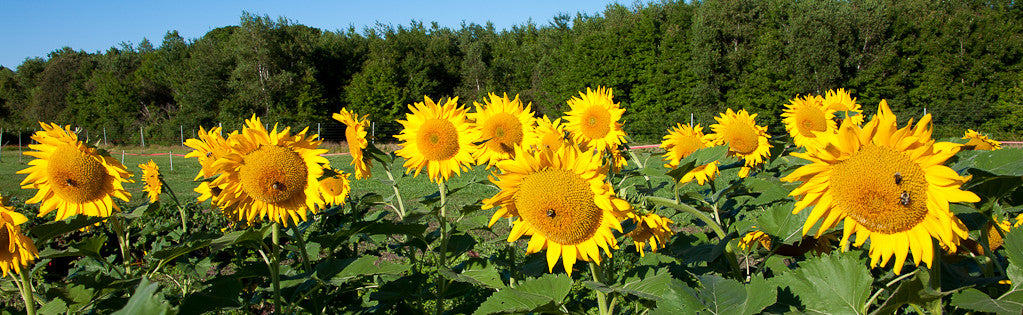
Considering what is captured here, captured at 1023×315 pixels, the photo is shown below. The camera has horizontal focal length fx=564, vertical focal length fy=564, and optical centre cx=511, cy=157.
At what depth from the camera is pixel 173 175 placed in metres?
15.2

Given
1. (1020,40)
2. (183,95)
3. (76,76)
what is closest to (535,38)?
(183,95)

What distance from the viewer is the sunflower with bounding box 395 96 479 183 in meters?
2.40

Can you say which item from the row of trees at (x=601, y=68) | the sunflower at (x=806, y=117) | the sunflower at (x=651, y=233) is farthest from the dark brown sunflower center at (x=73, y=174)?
the row of trees at (x=601, y=68)

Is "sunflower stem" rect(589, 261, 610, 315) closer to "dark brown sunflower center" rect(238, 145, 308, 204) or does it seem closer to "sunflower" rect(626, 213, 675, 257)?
"sunflower" rect(626, 213, 675, 257)

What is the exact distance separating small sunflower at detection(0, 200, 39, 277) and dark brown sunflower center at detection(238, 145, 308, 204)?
0.59m

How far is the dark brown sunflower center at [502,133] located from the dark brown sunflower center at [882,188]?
4.99ft

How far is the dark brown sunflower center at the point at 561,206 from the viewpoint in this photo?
1362mm

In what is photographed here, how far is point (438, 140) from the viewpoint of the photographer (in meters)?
2.41

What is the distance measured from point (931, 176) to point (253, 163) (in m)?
1.71

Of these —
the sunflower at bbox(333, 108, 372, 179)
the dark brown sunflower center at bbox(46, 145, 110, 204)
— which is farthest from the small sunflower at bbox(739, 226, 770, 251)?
the dark brown sunflower center at bbox(46, 145, 110, 204)

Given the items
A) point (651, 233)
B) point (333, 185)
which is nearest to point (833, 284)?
point (651, 233)

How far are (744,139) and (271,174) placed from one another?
2185mm

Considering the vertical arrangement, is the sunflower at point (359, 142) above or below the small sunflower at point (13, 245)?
above

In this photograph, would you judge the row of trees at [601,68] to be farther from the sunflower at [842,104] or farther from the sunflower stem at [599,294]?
the sunflower stem at [599,294]
